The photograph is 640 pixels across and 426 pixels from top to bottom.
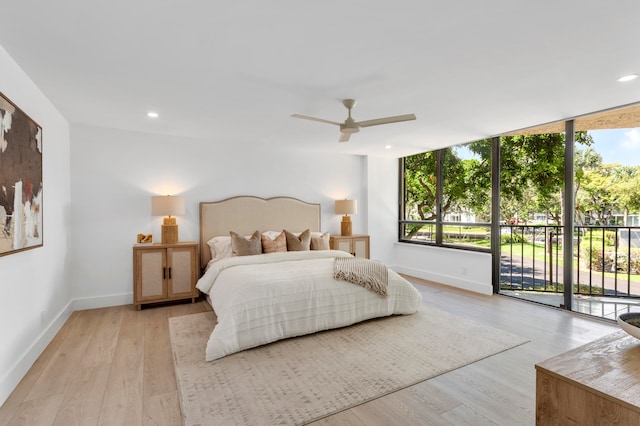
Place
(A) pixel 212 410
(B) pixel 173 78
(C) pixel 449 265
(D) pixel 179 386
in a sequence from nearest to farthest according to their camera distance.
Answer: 1. (A) pixel 212 410
2. (D) pixel 179 386
3. (B) pixel 173 78
4. (C) pixel 449 265

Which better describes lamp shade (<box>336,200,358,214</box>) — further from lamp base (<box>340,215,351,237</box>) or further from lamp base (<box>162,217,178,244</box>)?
lamp base (<box>162,217,178,244</box>)

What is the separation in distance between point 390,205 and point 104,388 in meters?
5.30

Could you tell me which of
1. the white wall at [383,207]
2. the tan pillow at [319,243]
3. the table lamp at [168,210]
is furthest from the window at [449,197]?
the table lamp at [168,210]

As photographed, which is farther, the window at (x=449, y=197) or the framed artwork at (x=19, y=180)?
the window at (x=449, y=197)

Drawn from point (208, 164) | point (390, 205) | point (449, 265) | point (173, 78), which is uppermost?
point (173, 78)

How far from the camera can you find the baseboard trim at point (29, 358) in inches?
85.7

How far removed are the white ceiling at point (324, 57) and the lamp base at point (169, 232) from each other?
1.36 metres

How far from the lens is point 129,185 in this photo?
4414 mm

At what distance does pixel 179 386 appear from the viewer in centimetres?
229

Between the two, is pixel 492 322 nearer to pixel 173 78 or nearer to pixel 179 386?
pixel 179 386

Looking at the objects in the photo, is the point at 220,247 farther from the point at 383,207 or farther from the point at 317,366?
the point at 383,207

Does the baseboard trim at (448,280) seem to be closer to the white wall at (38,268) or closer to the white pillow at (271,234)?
the white pillow at (271,234)

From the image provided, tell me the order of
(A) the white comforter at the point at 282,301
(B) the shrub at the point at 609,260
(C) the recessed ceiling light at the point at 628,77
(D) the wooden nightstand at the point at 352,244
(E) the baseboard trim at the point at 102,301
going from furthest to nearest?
(D) the wooden nightstand at the point at 352,244 < (E) the baseboard trim at the point at 102,301 < (B) the shrub at the point at 609,260 < (A) the white comforter at the point at 282,301 < (C) the recessed ceiling light at the point at 628,77

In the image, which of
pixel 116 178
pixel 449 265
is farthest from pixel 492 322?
pixel 116 178
